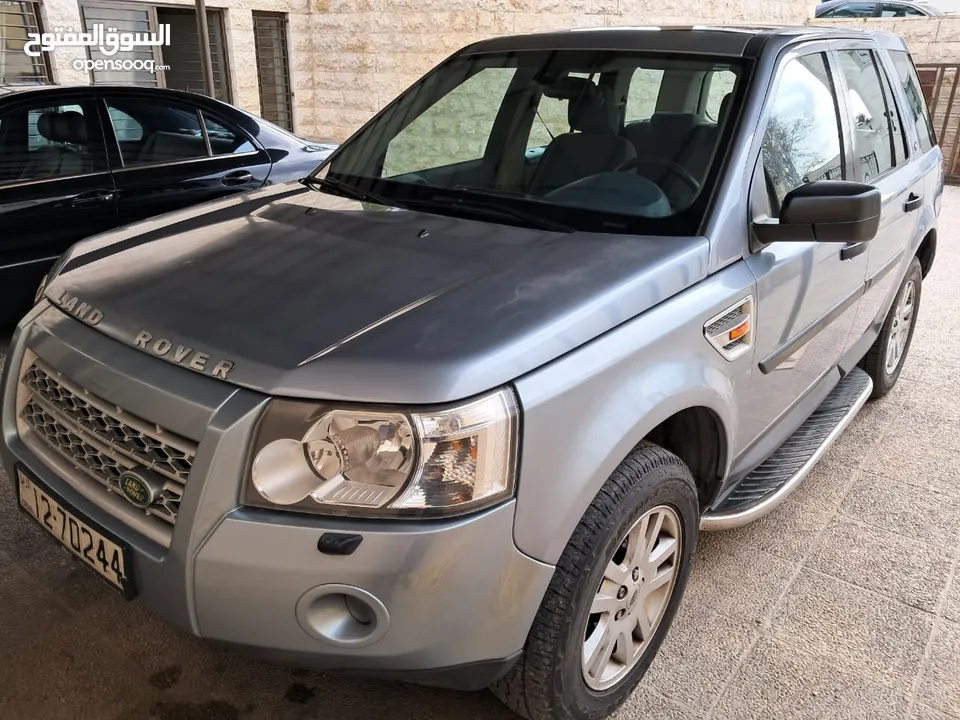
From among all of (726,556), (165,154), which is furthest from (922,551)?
(165,154)

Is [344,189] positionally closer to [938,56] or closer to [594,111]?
[594,111]

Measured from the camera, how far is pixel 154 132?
503cm

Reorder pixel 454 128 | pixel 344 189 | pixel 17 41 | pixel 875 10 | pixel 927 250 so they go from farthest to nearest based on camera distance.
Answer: pixel 875 10, pixel 17 41, pixel 927 250, pixel 454 128, pixel 344 189

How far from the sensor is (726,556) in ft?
9.48

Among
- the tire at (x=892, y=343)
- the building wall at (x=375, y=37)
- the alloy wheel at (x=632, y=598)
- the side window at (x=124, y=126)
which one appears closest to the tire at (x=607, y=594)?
the alloy wheel at (x=632, y=598)

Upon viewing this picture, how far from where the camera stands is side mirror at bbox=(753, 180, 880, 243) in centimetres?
220

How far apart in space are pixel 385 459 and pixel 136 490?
58 centimetres

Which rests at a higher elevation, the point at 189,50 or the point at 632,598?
the point at 189,50

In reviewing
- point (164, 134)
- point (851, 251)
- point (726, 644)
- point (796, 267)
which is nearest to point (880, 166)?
point (851, 251)

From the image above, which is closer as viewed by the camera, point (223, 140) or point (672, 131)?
point (672, 131)

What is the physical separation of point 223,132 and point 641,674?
14.5ft

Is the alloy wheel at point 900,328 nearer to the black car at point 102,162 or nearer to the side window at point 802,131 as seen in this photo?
the side window at point 802,131

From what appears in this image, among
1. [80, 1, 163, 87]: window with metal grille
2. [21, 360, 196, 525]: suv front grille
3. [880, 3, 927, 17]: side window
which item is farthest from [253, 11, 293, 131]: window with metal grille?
[880, 3, 927, 17]: side window

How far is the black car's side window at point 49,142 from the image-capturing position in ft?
14.5
